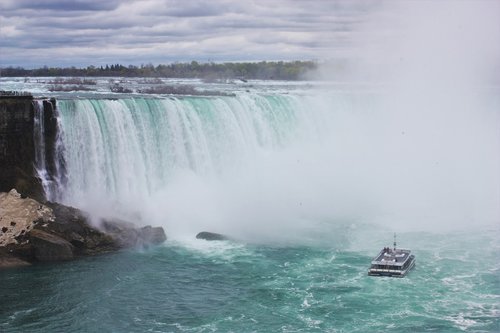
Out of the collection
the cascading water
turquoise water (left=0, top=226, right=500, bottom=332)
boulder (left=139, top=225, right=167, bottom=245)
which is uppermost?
the cascading water

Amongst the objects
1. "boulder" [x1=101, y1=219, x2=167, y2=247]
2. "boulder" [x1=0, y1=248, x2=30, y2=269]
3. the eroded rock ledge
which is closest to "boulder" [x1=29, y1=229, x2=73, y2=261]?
the eroded rock ledge

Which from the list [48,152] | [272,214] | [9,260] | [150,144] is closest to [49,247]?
[9,260]

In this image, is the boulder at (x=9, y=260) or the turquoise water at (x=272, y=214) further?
the boulder at (x=9, y=260)

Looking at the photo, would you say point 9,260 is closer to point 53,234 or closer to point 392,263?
point 53,234

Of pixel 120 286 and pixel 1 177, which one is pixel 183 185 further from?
pixel 120 286

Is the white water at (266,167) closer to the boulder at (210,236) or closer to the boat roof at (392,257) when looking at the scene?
the boulder at (210,236)

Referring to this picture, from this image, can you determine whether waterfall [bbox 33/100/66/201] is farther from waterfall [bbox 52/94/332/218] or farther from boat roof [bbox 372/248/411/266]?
boat roof [bbox 372/248/411/266]

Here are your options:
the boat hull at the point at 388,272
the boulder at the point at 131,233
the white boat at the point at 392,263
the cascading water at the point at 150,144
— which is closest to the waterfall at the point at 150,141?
the cascading water at the point at 150,144
